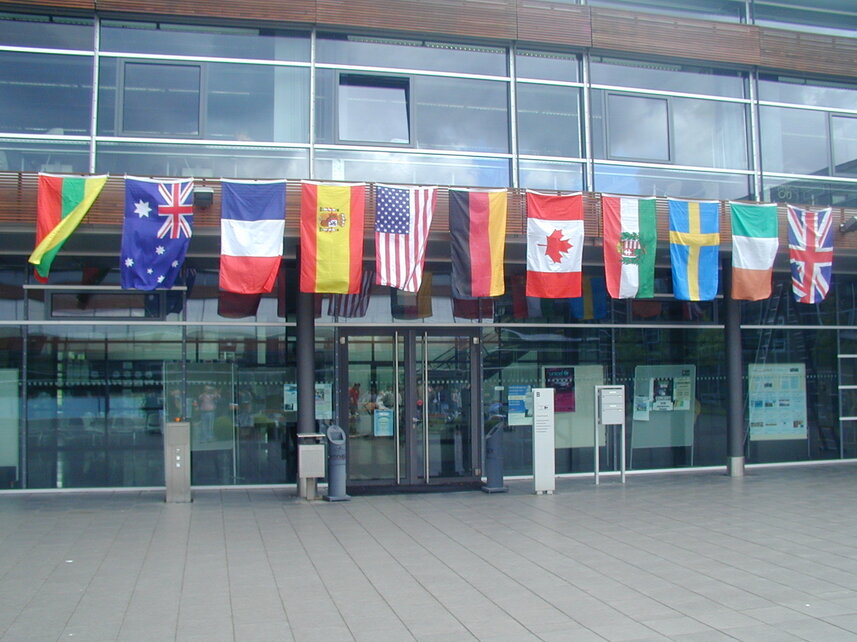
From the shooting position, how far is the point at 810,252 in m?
14.5

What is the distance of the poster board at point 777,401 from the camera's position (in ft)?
55.6

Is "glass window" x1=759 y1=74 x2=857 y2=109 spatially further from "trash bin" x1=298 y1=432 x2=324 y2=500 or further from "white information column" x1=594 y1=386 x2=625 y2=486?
"trash bin" x1=298 y1=432 x2=324 y2=500

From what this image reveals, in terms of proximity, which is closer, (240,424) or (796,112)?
(240,424)

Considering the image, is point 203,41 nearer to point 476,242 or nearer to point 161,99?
point 161,99

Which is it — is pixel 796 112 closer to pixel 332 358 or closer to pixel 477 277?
pixel 477 277

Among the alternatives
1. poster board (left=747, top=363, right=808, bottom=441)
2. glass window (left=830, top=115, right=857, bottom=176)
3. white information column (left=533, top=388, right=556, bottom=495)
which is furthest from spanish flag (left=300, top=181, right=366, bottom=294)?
glass window (left=830, top=115, right=857, bottom=176)

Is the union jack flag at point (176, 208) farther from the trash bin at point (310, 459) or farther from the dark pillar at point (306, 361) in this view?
the trash bin at point (310, 459)

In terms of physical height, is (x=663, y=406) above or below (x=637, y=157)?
below

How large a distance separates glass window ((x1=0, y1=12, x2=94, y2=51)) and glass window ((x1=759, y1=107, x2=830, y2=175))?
39.5 ft

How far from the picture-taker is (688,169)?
15.4 meters

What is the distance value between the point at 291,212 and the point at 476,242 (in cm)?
282

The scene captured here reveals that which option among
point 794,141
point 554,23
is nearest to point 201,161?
point 554,23

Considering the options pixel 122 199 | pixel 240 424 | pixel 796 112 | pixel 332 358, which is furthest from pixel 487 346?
pixel 796 112

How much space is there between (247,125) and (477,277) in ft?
14.9
